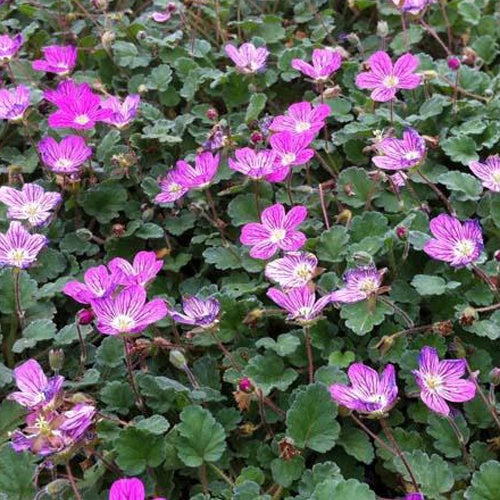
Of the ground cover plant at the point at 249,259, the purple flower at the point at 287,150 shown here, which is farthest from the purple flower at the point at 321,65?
the purple flower at the point at 287,150

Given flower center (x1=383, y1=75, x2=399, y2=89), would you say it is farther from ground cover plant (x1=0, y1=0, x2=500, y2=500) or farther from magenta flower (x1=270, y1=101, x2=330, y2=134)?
magenta flower (x1=270, y1=101, x2=330, y2=134)

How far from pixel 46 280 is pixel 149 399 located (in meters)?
0.55

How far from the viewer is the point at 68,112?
245 centimetres

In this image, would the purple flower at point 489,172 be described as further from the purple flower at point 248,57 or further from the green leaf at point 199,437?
the green leaf at point 199,437

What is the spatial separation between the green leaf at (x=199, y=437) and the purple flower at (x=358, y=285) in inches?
16.1

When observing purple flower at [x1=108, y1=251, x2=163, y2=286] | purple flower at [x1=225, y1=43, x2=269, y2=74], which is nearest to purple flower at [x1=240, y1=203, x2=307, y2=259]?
purple flower at [x1=108, y1=251, x2=163, y2=286]

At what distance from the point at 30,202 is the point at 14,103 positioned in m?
0.42

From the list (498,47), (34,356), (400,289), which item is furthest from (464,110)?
(34,356)

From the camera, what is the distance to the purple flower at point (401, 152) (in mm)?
2221

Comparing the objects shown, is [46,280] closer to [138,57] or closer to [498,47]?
[138,57]

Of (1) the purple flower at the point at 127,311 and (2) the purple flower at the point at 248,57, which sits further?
(2) the purple flower at the point at 248,57

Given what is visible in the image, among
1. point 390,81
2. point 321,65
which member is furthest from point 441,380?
point 321,65

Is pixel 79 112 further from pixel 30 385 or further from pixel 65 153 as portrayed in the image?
pixel 30 385

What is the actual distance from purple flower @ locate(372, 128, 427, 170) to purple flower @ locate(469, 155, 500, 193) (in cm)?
14
